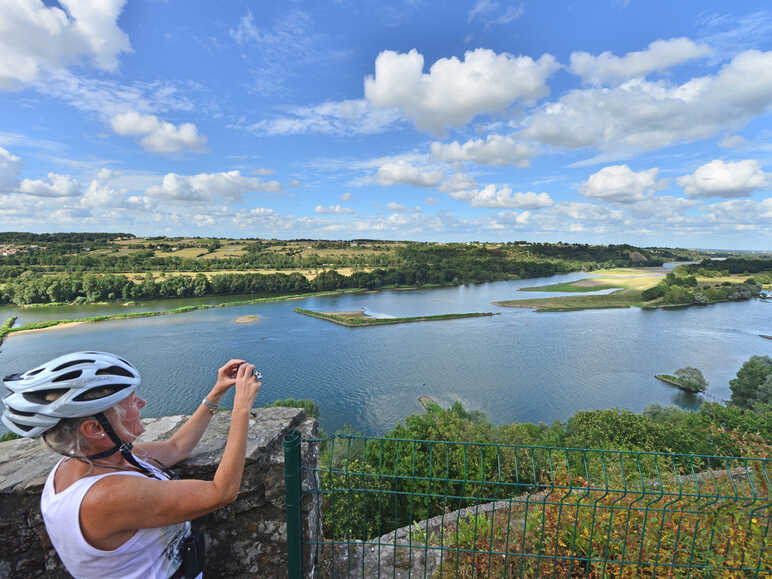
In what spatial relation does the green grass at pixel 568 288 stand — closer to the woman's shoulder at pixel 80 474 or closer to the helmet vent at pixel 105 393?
the helmet vent at pixel 105 393

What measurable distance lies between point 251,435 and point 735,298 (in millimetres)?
86196

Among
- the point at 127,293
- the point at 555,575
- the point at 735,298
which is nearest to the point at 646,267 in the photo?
the point at 735,298

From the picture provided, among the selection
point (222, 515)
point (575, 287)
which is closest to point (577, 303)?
point (575, 287)

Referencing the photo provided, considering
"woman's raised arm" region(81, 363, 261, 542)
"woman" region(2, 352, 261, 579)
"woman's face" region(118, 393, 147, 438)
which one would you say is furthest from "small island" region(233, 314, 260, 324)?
"woman's raised arm" region(81, 363, 261, 542)

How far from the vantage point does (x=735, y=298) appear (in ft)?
213

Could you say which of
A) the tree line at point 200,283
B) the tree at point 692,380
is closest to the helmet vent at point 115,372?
the tree at point 692,380

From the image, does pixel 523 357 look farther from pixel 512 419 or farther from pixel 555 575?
pixel 555 575

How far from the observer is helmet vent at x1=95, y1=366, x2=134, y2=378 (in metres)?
1.37

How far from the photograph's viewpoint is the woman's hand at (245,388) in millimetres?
1458

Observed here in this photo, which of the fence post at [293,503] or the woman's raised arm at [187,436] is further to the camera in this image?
the fence post at [293,503]

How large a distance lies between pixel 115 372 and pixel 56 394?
0.58 ft

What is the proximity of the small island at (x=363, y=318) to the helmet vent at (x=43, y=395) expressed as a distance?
144ft

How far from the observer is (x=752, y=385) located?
24078 millimetres

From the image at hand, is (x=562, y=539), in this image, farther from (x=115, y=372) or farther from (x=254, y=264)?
(x=254, y=264)
